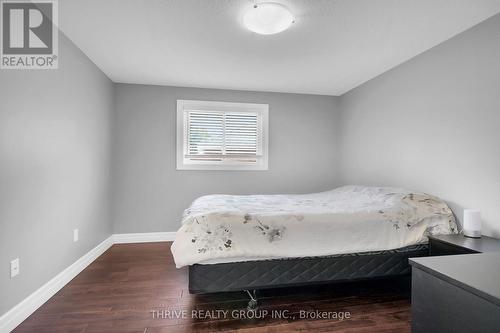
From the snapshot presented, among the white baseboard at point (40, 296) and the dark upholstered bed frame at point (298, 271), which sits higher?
the dark upholstered bed frame at point (298, 271)

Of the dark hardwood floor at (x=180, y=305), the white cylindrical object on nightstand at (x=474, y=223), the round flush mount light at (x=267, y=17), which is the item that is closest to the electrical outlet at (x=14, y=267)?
the dark hardwood floor at (x=180, y=305)

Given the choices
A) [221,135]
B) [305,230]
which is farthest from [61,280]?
[221,135]

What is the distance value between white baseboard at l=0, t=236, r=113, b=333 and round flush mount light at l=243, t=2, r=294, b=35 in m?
2.66

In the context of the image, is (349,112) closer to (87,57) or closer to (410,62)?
(410,62)

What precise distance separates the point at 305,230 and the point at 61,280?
7.25ft

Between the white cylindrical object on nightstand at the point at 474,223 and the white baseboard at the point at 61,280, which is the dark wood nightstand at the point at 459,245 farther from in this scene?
the white baseboard at the point at 61,280

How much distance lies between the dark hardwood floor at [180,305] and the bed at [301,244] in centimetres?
21

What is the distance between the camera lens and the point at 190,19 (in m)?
2.02

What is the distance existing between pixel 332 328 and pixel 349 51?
8.25 ft

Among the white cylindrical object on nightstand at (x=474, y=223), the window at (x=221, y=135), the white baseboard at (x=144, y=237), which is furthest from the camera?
the window at (x=221, y=135)

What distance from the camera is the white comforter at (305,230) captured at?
1.78m

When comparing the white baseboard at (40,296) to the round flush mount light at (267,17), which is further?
the round flush mount light at (267,17)

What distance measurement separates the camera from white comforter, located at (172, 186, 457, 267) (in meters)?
1.78

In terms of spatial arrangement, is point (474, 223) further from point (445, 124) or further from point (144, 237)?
point (144, 237)
